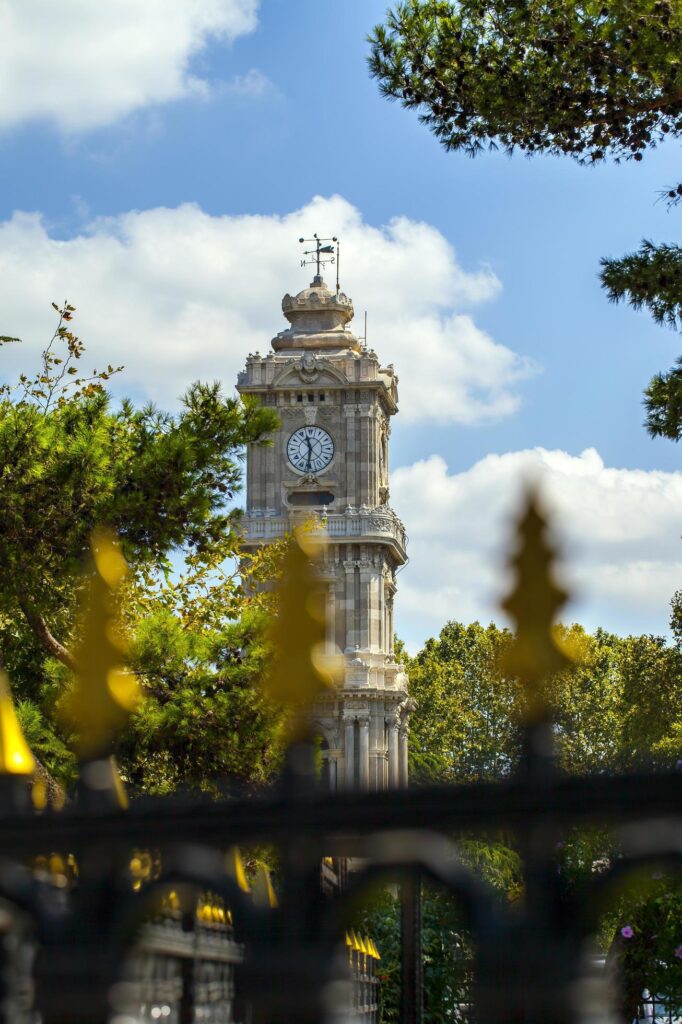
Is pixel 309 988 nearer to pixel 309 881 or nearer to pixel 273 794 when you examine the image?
pixel 309 881

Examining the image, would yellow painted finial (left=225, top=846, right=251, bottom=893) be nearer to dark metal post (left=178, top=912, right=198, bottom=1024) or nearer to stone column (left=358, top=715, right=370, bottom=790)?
dark metal post (left=178, top=912, right=198, bottom=1024)

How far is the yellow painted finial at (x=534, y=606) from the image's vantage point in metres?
2.01

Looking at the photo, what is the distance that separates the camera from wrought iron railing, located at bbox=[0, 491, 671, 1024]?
1.89 m

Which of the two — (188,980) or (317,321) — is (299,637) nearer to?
(188,980)

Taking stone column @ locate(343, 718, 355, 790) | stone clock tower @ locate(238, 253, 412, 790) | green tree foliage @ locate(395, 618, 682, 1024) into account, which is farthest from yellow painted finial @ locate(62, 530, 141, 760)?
stone clock tower @ locate(238, 253, 412, 790)

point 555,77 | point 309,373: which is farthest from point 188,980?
point 309,373

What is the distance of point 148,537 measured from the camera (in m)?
13.6

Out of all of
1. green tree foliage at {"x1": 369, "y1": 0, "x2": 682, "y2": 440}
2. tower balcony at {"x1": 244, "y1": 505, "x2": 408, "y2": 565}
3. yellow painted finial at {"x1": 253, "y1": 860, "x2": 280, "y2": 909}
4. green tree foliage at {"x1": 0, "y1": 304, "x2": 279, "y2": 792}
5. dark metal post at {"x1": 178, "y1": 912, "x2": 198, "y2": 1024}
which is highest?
tower balcony at {"x1": 244, "y1": 505, "x2": 408, "y2": 565}

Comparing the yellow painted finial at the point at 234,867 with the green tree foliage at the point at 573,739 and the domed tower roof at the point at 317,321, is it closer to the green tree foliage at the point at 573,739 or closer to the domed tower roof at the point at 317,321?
the green tree foliage at the point at 573,739

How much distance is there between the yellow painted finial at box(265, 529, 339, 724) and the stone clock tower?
51.1 metres

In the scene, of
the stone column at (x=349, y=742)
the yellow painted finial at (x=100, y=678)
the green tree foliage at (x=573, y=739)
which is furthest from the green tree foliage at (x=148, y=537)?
the stone column at (x=349, y=742)

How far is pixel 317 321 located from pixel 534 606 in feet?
184

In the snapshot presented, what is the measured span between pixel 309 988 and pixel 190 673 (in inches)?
468

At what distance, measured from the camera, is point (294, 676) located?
2.15 m
